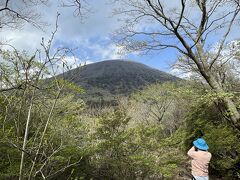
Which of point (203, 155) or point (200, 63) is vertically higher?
point (200, 63)

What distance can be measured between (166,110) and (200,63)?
2984 cm

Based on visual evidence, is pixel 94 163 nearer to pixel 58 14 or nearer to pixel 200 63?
pixel 200 63

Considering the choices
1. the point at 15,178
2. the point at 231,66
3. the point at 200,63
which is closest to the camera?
the point at 15,178

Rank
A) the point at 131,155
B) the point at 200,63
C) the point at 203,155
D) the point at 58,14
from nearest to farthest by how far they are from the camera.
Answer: the point at 58,14
the point at 203,155
the point at 200,63
the point at 131,155

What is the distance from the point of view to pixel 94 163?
39.7 ft

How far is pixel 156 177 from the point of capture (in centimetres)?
1187

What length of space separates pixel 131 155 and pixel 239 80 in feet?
41.6

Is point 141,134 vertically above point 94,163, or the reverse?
point 141,134

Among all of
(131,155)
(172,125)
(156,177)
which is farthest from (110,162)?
(172,125)

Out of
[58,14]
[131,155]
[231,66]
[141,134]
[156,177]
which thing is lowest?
[156,177]

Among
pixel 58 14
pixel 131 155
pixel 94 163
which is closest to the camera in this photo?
pixel 58 14

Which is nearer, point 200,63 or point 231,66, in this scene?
point 200,63

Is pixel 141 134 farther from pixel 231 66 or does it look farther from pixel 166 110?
pixel 166 110

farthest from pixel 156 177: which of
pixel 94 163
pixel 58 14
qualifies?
pixel 58 14
